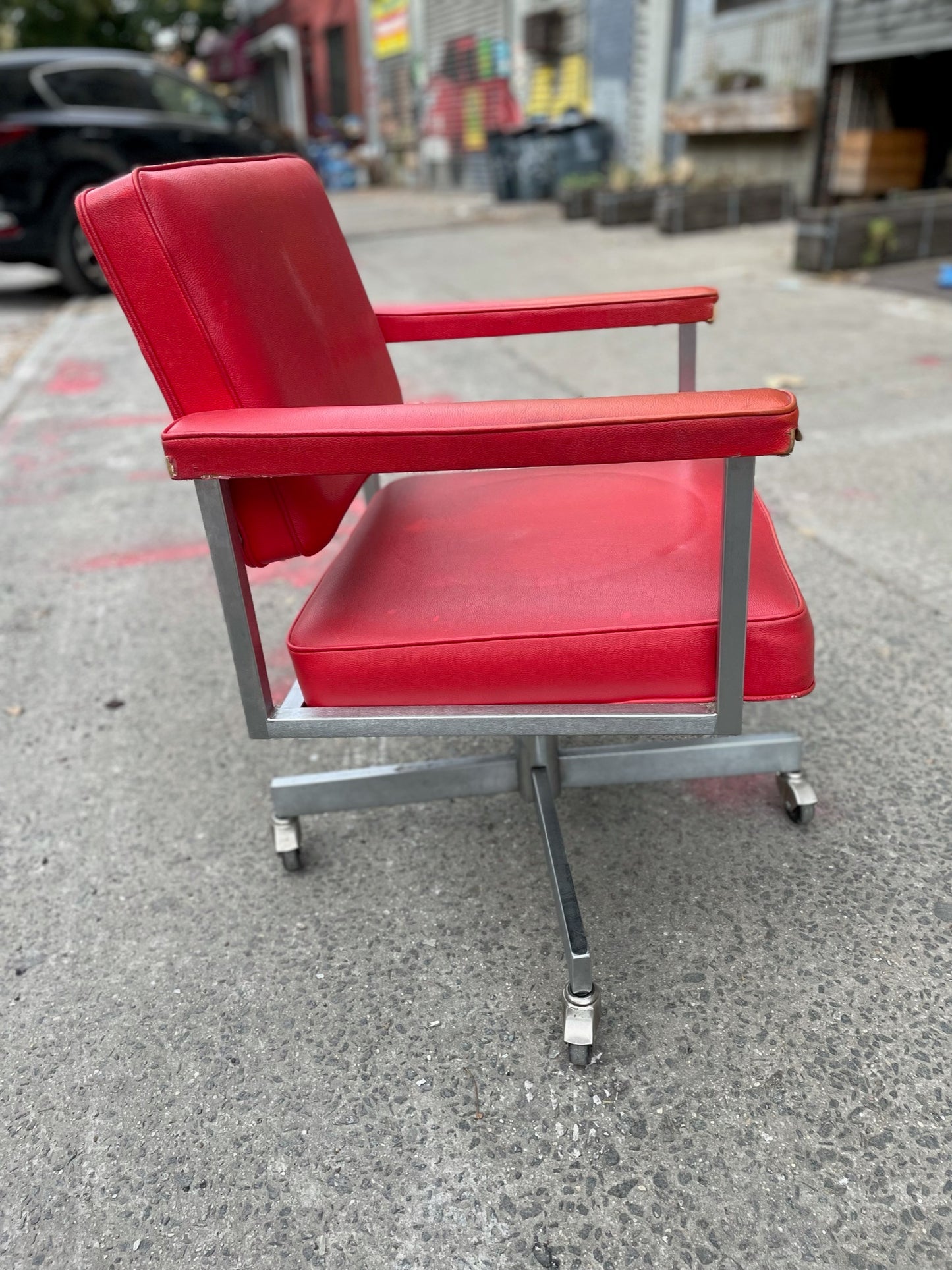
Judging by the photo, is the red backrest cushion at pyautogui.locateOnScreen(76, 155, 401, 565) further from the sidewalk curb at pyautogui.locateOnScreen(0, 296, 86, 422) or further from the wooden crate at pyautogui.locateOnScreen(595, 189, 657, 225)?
the wooden crate at pyautogui.locateOnScreen(595, 189, 657, 225)

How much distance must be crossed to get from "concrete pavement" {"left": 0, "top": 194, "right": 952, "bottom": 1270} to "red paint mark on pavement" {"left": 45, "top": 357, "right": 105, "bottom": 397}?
8.72ft

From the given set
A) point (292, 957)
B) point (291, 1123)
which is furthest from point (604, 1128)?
point (292, 957)

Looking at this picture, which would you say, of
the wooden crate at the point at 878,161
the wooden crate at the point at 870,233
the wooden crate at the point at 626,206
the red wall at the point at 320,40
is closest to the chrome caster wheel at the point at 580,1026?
the wooden crate at the point at 870,233

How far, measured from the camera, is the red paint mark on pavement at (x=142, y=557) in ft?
9.79

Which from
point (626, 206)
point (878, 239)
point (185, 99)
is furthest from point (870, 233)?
point (185, 99)

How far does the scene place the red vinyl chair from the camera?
1068mm

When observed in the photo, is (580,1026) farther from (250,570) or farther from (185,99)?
(185,99)

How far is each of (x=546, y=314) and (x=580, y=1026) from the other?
46.0 inches

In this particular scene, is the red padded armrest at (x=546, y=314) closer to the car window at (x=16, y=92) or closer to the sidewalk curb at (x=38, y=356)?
the sidewalk curb at (x=38, y=356)

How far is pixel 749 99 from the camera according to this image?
7.94m

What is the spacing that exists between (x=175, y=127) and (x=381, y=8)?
11723mm

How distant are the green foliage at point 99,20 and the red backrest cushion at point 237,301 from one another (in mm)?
18978

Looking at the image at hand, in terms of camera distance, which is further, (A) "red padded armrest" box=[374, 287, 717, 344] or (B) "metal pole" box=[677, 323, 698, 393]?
(B) "metal pole" box=[677, 323, 698, 393]

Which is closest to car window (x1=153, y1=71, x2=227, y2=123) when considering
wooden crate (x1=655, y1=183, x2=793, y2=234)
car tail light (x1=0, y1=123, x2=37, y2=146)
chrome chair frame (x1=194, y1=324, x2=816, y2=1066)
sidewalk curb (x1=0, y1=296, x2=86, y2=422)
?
car tail light (x1=0, y1=123, x2=37, y2=146)
